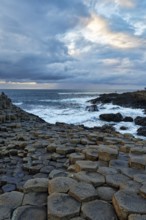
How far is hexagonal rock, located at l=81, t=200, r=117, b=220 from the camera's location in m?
2.65

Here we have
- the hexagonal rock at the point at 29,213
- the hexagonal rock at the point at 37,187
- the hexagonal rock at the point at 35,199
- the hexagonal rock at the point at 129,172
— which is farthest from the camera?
the hexagonal rock at the point at 129,172

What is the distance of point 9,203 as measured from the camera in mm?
3035

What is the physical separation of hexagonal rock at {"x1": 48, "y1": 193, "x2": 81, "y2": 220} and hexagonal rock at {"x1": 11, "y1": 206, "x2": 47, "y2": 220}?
0.41ft

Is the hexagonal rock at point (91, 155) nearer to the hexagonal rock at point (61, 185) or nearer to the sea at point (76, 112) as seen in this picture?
the hexagonal rock at point (61, 185)

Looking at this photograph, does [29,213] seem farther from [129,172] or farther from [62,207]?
[129,172]

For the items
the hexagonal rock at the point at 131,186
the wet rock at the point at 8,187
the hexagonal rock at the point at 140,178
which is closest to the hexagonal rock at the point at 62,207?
the hexagonal rock at the point at 131,186

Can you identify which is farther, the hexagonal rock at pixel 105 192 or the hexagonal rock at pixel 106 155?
the hexagonal rock at pixel 106 155

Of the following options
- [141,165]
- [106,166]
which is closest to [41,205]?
[106,166]

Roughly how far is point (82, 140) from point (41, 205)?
136 inches

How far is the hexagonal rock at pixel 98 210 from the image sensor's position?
8.68 feet

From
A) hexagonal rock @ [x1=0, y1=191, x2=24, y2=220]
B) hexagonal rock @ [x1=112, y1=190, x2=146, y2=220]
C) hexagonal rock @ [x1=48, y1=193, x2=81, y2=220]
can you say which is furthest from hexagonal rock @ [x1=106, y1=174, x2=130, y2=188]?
hexagonal rock @ [x1=0, y1=191, x2=24, y2=220]

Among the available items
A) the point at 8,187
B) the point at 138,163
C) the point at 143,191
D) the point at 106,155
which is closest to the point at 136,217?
the point at 143,191

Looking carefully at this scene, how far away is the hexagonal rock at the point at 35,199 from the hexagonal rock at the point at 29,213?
0.12 meters

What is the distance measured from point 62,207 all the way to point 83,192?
1.19 ft
